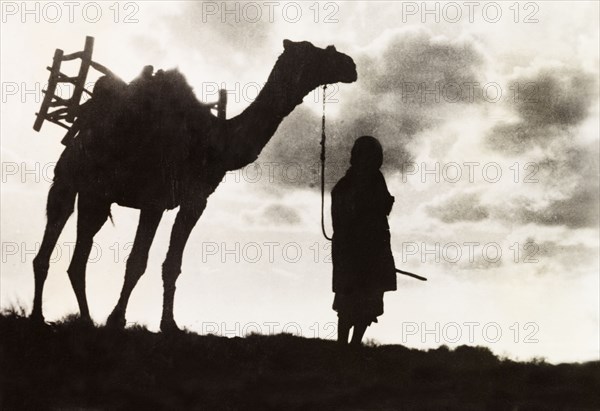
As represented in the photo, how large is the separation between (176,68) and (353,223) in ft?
11.0

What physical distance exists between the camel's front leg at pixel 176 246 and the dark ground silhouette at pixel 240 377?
72cm

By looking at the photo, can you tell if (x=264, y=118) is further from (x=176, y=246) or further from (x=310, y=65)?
(x=176, y=246)

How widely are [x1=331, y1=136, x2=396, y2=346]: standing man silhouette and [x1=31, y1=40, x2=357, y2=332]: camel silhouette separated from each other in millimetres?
1364

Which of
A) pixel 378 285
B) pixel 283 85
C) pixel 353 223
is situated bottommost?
pixel 378 285

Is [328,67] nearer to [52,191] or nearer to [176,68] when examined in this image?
[176,68]

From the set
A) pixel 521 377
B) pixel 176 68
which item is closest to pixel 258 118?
pixel 176 68

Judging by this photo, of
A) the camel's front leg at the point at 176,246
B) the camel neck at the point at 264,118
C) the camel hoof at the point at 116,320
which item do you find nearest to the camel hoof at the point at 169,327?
the camel's front leg at the point at 176,246

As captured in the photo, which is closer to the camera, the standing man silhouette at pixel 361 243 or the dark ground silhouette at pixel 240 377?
the dark ground silhouette at pixel 240 377

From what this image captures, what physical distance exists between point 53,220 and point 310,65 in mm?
4274

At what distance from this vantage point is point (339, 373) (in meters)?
9.88

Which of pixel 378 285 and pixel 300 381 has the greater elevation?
pixel 378 285

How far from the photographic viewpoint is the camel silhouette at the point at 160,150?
1150 cm

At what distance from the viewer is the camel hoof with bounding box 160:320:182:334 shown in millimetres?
10855

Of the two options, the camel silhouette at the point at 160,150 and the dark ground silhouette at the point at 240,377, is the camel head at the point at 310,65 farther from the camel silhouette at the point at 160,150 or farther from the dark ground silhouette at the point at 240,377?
the dark ground silhouette at the point at 240,377
